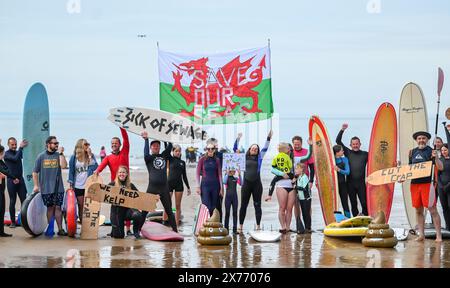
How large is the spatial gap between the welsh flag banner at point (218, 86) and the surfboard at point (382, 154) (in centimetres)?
275

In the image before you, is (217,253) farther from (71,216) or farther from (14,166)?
(14,166)

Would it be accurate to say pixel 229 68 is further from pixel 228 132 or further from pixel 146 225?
pixel 146 225

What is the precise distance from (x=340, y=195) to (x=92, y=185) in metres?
4.00

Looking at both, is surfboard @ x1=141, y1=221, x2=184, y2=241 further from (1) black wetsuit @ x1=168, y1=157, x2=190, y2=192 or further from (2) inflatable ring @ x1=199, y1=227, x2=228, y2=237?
(1) black wetsuit @ x1=168, y1=157, x2=190, y2=192

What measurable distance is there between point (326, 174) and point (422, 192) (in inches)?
93.8

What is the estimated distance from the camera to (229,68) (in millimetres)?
17297

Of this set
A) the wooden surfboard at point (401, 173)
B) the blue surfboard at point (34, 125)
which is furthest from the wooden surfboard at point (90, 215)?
the wooden surfboard at point (401, 173)

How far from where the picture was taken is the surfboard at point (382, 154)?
46.1 ft

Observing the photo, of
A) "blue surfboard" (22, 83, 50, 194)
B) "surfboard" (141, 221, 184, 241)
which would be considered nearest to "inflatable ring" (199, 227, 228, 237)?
"surfboard" (141, 221, 184, 241)

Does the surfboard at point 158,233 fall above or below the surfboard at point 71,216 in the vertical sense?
below

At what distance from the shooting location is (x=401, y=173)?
12.3 meters

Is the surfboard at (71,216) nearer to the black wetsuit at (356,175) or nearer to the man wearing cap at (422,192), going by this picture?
the black wetsuit at (356,175)

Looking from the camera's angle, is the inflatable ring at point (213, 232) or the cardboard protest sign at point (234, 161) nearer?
the inflatable ring at point (213, 232)

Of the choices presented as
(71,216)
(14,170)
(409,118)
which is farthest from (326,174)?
(14,170)
